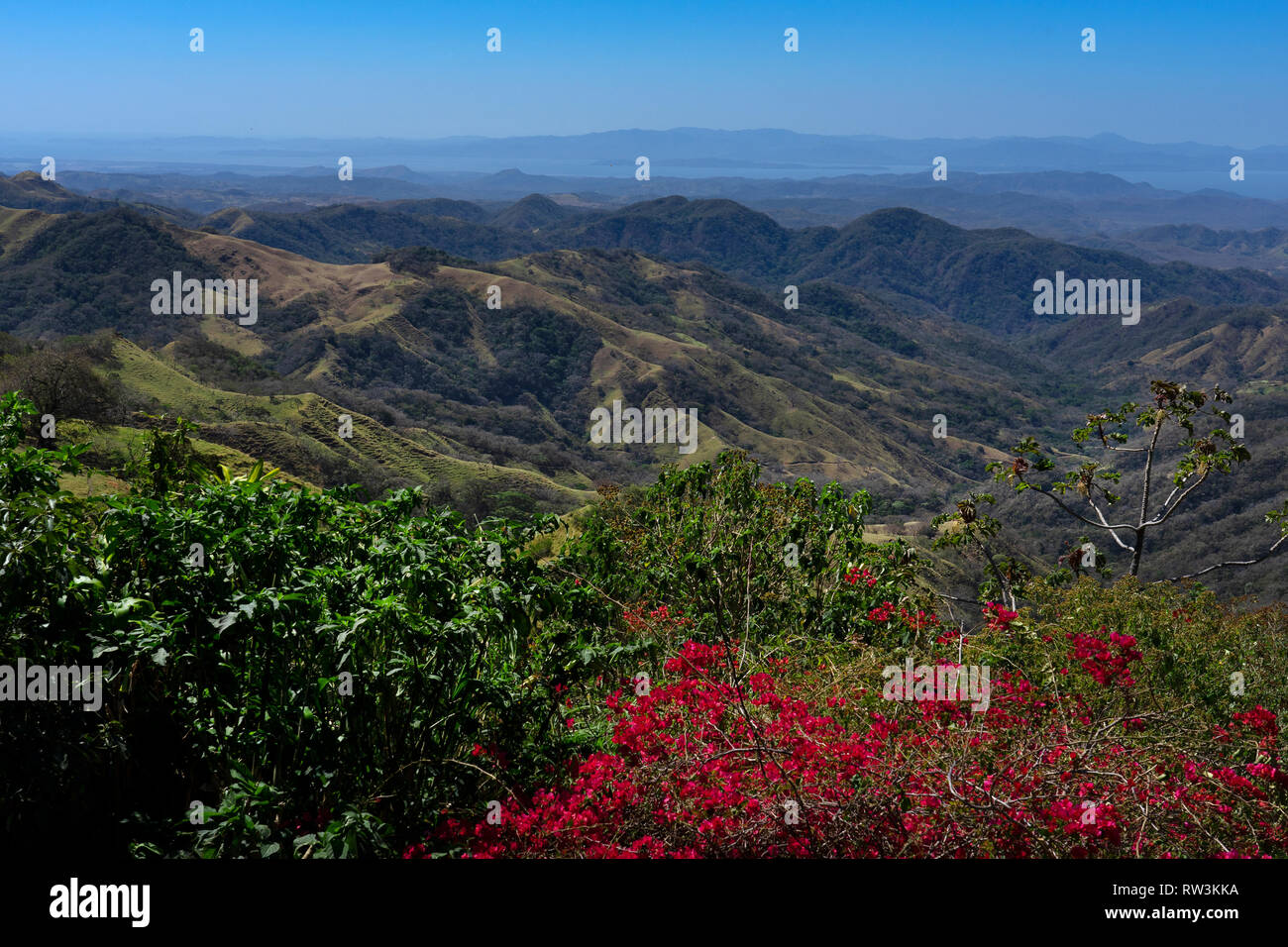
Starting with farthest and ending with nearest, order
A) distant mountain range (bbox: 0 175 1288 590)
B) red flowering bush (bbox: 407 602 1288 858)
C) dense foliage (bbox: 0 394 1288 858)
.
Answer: distant mountain range (bbox: 0 175 1288 590) → red flowering bush (bbox: 407 602 1288 858) → dense foliage (bbox: 0 394 1288 858)

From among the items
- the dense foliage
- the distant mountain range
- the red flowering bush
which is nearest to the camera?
the dense foliage

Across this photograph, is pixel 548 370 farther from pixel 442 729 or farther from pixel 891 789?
pixel 891 789

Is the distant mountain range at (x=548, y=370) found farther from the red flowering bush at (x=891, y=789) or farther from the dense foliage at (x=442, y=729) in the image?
the red flowering bush at (x=891, y=789)

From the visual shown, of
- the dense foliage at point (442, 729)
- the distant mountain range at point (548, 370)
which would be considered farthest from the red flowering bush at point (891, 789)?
the distant mountain range at point (548, 370)

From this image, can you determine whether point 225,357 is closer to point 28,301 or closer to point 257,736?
point 28,301

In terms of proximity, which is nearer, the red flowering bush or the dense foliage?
the dense foliage

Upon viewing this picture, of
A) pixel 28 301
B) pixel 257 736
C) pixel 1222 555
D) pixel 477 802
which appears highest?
pixel 28 301

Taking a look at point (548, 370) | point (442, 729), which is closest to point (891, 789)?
point (442, 729)

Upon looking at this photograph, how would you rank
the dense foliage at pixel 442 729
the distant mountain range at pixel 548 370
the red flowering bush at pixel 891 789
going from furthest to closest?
the distant mountain range at pixel 548 370, the red flowering bush at pixel 891 789, the dense foliage at pixel 442 729

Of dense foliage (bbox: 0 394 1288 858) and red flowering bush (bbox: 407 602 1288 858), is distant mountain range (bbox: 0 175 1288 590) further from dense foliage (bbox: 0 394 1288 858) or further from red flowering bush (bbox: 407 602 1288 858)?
red flowering bush (bbox: 407 602 1288 858)

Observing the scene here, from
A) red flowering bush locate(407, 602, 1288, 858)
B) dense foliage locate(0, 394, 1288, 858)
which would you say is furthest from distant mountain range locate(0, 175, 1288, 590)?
red flowering bush locate(407, 602, 1288, 858)

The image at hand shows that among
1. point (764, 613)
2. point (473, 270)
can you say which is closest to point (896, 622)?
point (764, 613)
